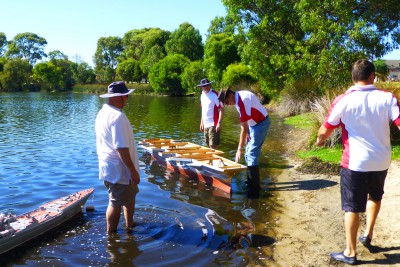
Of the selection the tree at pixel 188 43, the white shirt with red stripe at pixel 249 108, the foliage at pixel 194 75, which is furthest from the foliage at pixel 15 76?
the white shirt with red stripe at pixel 249 108

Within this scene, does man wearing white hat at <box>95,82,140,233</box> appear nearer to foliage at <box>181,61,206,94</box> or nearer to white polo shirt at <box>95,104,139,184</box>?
white polo shirt at <box>95,104,139,184</box>

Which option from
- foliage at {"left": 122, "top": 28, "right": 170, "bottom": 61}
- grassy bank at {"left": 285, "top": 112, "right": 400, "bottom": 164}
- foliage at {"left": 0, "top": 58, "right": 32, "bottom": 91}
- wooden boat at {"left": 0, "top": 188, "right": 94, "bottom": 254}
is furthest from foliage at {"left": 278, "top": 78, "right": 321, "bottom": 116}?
foliage at {"left": 0, "top": 58, "right": 32, "bottom": 91}

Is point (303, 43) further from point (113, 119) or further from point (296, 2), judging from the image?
point (113, 119)

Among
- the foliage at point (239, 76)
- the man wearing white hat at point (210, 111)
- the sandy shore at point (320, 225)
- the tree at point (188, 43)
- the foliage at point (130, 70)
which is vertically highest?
the tree at point (188, 43)

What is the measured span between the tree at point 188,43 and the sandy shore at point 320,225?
6162 cm

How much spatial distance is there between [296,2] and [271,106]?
1157 cm

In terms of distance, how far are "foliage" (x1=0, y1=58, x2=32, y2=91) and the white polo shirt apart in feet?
284

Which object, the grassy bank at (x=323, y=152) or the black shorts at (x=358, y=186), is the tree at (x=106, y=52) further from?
the black shorts at (x=358, y=186)

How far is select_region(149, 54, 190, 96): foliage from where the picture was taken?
6013 centimetres

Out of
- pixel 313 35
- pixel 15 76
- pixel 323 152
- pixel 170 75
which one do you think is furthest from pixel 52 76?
pixel 323 152

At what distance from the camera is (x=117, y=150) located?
5.27m

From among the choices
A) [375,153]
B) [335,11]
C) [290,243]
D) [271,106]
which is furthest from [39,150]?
[271,106]

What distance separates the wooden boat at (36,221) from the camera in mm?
5457

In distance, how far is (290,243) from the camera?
5.55 metres
